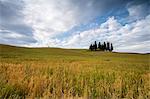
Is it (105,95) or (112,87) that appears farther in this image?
(112,87)

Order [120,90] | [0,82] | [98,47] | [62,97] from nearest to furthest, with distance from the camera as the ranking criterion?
[62,97]
[0,82]
[120,90]
[98,47]

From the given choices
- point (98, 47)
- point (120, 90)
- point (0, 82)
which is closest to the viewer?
point (0, 82)

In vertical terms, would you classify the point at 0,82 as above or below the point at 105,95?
above

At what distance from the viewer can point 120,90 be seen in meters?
6.93

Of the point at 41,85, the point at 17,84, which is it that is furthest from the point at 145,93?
the point at 17,84

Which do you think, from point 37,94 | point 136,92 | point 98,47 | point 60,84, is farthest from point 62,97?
point 98,47

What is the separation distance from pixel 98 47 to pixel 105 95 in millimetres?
103701

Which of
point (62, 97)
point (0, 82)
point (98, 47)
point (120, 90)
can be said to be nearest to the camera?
point (62, 97)

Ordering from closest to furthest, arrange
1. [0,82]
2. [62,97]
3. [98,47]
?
[62,97] < [0,82] < [98,47]

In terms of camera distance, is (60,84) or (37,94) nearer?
(37,94)

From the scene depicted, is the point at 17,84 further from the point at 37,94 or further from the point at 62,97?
the point at 62,97

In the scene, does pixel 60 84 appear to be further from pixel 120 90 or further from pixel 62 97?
pixel 120 90

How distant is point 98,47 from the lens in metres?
110

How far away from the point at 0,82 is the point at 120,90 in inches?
162
